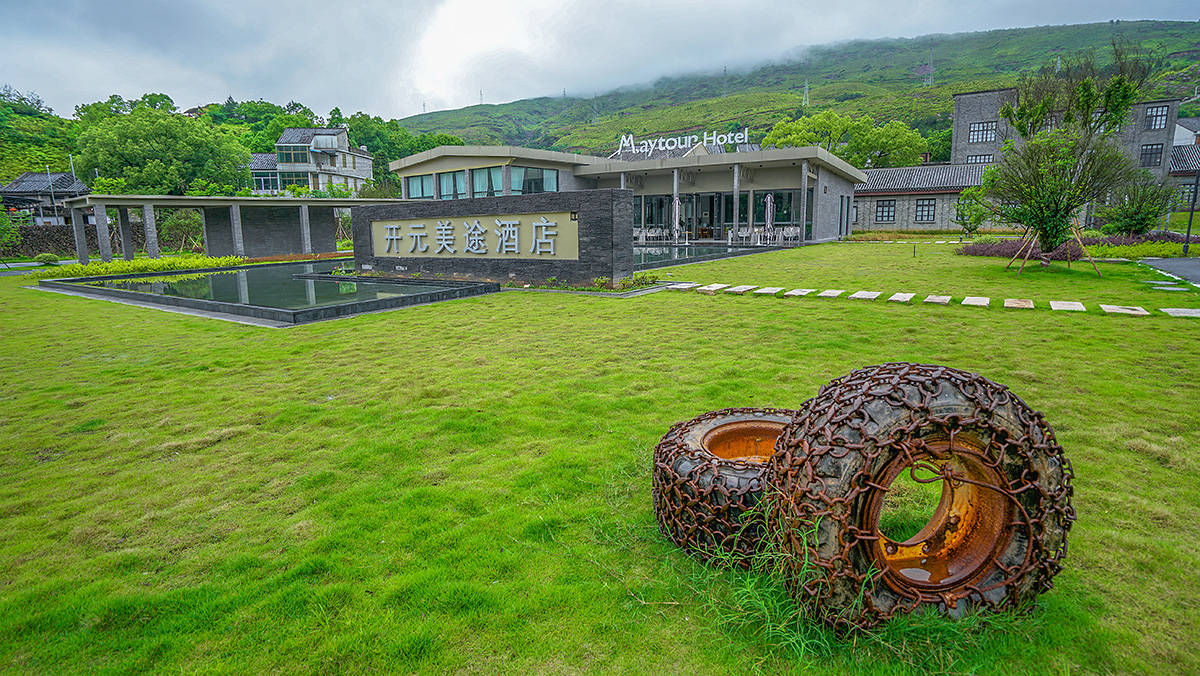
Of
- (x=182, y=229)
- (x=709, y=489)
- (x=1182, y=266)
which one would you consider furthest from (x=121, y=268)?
(x=1182, y=266)

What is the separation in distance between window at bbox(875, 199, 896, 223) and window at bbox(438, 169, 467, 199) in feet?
85.6

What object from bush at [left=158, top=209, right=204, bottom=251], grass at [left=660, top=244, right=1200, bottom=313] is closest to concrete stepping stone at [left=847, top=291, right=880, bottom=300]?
grass at [left=660, top=244, right=1200, bottom=313]

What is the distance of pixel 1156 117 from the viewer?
38.0m

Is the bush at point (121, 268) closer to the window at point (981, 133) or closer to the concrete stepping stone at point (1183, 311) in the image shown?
the concrete stepping stone at point (1183, 311)

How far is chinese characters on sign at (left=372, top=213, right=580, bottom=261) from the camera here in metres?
13.4

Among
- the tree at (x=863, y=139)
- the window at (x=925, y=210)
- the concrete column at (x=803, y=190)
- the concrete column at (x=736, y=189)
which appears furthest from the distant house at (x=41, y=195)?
the window at (x=925, y=210)

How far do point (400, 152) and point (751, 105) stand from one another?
76513 millimetres

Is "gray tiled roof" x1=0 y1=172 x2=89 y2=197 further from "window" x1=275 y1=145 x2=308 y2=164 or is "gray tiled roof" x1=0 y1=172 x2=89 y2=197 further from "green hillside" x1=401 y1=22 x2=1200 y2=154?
"green hillside" x1=401 y1=22 x2=1200 y2=154

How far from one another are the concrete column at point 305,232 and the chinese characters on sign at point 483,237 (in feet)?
46.0

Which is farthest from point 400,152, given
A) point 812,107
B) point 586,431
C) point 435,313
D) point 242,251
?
point 586,431

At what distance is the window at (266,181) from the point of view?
61000 millimetres

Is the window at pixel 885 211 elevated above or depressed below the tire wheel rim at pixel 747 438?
above

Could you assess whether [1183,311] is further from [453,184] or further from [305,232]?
[305,232]

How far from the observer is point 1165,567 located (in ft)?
8.03
